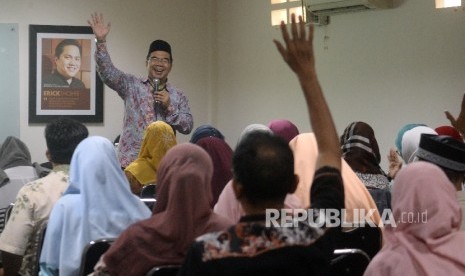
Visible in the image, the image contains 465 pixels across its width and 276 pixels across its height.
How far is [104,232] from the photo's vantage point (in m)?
2.40

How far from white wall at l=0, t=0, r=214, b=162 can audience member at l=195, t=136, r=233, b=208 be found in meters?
3.08

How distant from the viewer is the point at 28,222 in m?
2.76

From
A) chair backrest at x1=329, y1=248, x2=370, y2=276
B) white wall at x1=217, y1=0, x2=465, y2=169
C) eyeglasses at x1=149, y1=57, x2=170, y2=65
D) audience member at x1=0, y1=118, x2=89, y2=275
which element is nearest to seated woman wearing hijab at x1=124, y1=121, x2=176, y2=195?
audience member at x1=0, y1=118, x2=89, y2=275

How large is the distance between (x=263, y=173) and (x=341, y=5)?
162 inches

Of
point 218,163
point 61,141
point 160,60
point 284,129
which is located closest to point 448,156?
point 218,163

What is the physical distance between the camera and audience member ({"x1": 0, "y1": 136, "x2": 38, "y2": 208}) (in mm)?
3869

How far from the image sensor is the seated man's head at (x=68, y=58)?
6141mm

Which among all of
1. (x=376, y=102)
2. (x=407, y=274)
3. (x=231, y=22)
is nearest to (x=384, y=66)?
(x=376, y=102)

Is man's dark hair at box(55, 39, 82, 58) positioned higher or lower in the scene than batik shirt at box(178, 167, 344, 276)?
higher

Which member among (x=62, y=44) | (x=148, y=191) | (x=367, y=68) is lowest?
(x=148, y=191)

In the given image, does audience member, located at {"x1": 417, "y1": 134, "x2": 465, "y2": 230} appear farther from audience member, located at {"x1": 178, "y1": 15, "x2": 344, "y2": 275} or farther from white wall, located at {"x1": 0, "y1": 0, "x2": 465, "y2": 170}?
white wall, located at {"x1": 0, "y1": 0, "x2": 465, "y2": 170}

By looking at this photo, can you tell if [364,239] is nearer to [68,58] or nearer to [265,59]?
[265,59]

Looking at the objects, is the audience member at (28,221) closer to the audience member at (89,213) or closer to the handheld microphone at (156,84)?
the audience member at (89,213)

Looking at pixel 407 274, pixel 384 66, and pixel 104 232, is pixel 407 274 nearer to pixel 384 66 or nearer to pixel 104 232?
pixel 104 232
